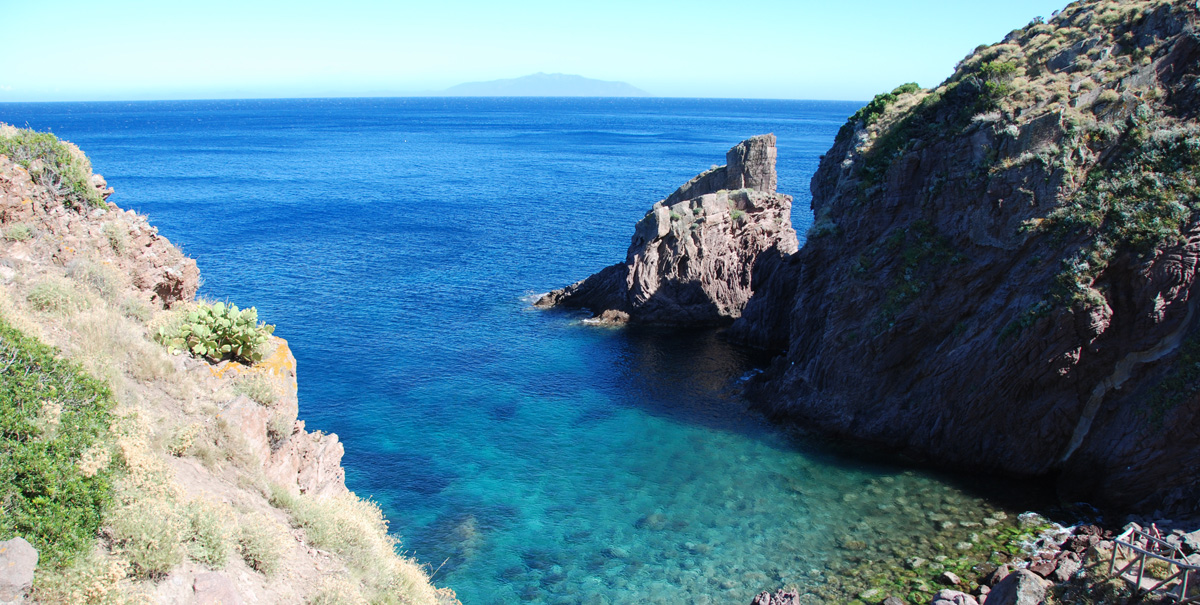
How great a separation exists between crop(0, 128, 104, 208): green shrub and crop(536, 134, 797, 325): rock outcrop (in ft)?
→ 119

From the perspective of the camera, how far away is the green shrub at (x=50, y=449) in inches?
362

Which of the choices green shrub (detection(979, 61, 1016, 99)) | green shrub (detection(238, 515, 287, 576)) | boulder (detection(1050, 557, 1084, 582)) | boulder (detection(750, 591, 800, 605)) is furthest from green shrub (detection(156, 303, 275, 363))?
green shrub (detection(979, 61, 1016, 99))

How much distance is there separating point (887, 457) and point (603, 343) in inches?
797

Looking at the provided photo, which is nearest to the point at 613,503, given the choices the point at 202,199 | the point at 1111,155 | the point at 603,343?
the point at 603,343

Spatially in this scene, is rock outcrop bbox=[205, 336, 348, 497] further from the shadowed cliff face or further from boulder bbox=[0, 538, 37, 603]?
the shadowed cliff face

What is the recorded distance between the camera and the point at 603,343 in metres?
46.2

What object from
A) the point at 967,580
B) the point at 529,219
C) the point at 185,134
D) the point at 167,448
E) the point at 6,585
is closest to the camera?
the point at 6,585

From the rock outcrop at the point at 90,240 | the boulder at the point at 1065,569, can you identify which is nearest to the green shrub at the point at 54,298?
the rock outcrop at the point at 90,240

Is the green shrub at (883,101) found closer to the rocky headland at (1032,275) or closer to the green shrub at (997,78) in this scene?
the rocky headland at (1032,275)

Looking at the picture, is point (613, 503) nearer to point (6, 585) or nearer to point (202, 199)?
point (6, 585)

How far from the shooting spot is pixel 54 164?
16281mm

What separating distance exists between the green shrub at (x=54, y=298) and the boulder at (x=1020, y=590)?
72.7 feet

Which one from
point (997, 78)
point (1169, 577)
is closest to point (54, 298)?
point (1169, 577)

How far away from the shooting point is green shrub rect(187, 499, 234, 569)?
10.6 metres
